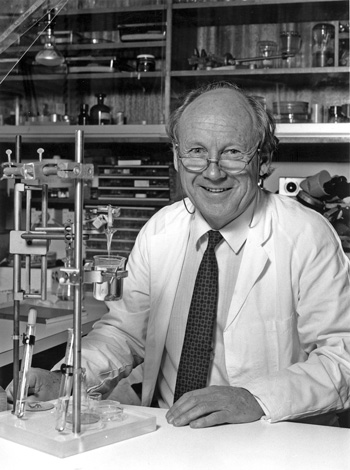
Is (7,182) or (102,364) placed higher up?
(7,182)

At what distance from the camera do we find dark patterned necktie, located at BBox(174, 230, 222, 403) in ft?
5.28

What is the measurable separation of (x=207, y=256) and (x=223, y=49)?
87.5 inches

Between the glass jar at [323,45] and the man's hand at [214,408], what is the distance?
2457 mm

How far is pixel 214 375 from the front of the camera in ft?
5.41

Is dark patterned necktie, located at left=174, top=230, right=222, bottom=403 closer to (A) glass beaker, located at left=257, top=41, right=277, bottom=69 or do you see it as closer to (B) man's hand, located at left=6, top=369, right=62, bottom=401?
(B) man's hand, located at left=6, top=369, right=62, bottom=401

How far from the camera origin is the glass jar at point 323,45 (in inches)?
131

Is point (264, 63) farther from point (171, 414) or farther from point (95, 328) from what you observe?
point (171, 414)

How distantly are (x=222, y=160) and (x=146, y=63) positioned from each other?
2.05 metres

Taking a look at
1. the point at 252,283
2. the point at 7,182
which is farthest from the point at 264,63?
the point at 252,283

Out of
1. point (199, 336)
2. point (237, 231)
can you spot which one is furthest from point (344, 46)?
point (199, 336)

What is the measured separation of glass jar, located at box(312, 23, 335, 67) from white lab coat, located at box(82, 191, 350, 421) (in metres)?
1.80

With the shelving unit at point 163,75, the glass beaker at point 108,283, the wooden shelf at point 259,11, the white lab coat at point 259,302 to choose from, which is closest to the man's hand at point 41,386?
the white lab coat at point 259,302

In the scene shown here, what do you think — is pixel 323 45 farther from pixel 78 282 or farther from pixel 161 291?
pixel 78 282

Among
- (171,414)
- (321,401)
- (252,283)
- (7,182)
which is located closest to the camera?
(171,414)
